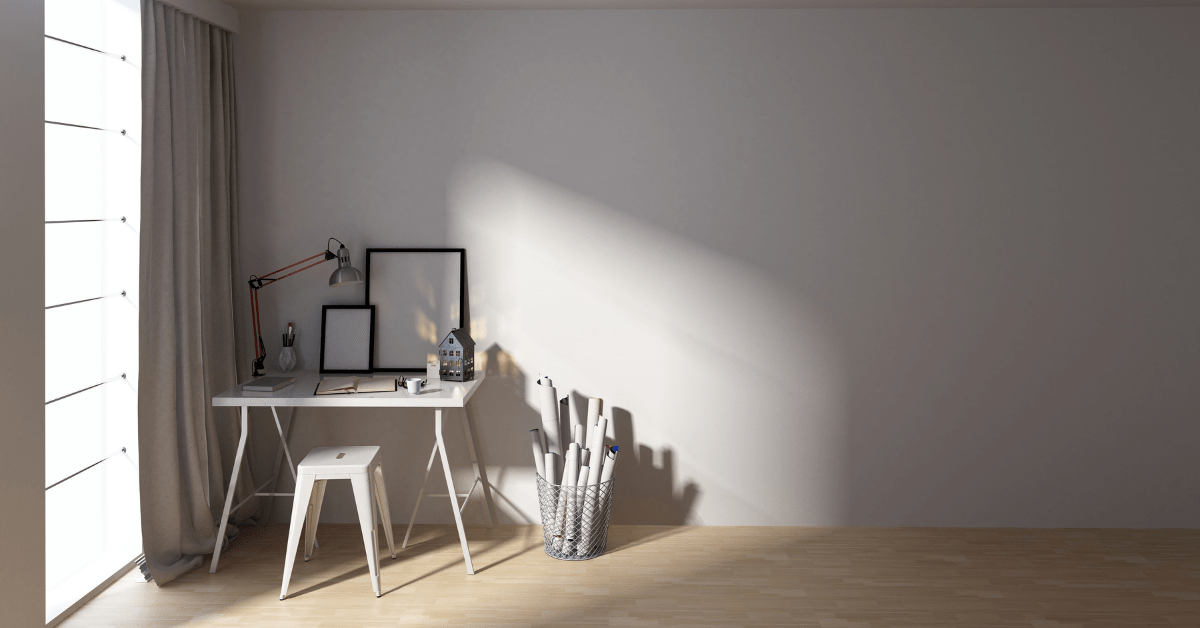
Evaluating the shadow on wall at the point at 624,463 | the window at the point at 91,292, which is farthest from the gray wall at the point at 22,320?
the shadow on wall at the point at 624,463

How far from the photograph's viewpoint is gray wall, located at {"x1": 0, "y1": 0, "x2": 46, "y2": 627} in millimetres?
2131

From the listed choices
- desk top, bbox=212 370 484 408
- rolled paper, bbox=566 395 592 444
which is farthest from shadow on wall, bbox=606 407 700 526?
desk top, bbox=212 370 484 408

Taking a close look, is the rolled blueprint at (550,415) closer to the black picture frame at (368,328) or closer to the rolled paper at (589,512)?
the rolled paper at (589,512)

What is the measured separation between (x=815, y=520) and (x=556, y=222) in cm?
188

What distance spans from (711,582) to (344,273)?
2.01 m

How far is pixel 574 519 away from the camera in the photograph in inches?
123

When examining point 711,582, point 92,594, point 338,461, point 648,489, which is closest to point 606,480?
point 648,489

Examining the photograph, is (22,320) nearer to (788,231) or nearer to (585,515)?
(585,515)

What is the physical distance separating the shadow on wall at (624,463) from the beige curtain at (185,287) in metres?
1.16

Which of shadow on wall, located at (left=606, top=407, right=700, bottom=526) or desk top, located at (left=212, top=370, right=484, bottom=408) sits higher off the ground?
desk top, located at (left=212, top=370, right=484, bottom=408)

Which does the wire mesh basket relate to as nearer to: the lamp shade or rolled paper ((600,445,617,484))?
rolled paper ((600,445,617,484))

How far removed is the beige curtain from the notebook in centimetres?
26

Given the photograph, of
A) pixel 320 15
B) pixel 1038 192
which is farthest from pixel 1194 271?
pixel 320 15

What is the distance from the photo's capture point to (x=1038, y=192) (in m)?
3.41
